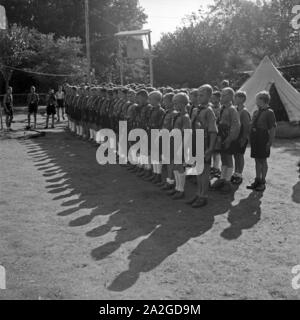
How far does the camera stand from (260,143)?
26.8 ft

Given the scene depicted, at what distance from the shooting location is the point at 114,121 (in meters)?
11.8

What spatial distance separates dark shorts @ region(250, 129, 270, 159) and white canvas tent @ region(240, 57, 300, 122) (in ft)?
24.3

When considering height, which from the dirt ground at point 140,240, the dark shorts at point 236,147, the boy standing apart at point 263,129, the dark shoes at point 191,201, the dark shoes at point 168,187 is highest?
the boy standing apart at point 263,129

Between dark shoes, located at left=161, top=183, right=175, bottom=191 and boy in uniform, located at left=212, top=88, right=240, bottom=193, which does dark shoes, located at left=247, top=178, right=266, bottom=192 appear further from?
dark shoes, located at left=161, top=183, right=175, bottom=191

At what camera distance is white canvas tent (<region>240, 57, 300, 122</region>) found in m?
15.4

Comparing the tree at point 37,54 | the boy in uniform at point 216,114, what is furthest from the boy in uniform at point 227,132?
the tree at point 37,54

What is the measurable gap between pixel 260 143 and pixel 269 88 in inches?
322

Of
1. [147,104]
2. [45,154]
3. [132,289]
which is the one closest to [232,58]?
[45,154]

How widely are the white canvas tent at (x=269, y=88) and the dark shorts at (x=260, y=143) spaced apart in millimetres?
7410

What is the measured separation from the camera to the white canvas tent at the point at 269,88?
15423 millimetres

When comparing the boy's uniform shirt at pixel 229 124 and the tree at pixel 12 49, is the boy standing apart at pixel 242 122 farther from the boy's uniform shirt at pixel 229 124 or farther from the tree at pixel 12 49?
the tree at pixel 12 49

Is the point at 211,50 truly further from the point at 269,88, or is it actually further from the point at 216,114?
the point at 216,114
